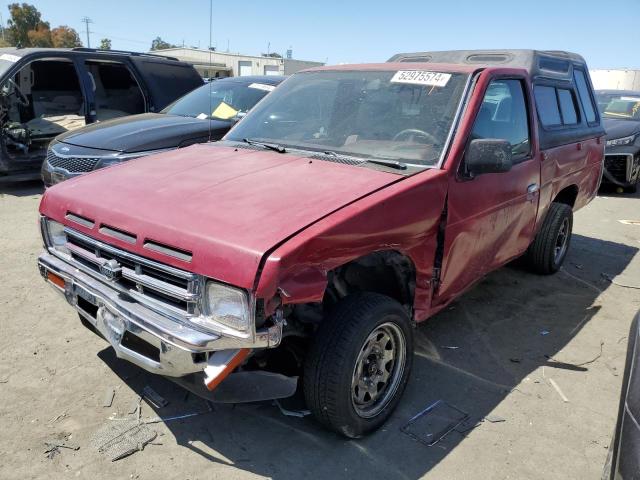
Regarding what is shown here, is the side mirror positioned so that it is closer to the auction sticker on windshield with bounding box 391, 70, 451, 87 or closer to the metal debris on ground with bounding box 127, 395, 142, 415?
the auction sticker on windshield with bounding box 391, 70, 451, 87

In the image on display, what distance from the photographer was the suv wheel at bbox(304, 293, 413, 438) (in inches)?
100

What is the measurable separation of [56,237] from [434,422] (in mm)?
2414

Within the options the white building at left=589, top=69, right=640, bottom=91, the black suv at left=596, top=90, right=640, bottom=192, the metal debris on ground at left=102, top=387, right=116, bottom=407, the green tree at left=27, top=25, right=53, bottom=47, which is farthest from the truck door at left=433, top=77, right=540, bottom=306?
the green tree at left=27, top=25, right=53, bottom=47

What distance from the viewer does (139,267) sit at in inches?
98.0

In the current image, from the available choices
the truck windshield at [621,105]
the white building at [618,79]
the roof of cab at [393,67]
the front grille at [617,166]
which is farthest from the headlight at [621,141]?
the white building at [618,79]

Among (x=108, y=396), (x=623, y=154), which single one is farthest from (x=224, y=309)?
(x=623, y=154)

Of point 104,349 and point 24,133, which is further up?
point 24,133

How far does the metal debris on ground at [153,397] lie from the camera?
304 centimetres

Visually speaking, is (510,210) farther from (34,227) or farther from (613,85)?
(613,85)

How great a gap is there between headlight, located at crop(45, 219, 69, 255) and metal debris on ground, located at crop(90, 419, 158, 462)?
100 cm

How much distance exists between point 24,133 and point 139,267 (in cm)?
701

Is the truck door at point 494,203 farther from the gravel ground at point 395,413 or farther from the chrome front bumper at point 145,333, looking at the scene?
the chrome front bumper at point 145,333

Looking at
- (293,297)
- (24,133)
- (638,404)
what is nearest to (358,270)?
(293,297)

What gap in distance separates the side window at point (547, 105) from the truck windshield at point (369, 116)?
1328 millimetres
